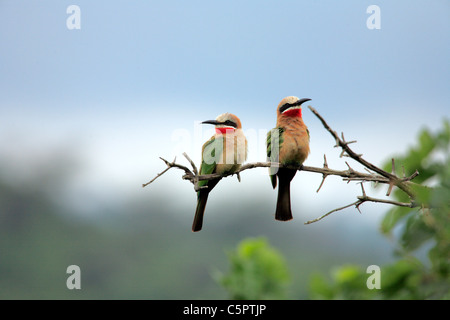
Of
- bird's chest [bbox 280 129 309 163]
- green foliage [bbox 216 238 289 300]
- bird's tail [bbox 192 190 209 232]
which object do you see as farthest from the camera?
green foliage [bbox 216 238 289 300]

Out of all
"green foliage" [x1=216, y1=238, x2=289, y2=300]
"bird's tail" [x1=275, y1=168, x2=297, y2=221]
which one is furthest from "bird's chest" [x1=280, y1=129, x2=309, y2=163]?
"green foliage" [x1=216, y1=238, x2=289, y2=300]

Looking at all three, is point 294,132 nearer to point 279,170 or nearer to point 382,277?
point 279,170

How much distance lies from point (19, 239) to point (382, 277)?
53464mm

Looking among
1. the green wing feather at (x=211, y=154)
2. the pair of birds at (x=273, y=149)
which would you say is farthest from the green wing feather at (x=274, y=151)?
the green wing feather at (x=211, y=154)

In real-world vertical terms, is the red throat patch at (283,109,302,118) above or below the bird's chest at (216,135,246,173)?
above

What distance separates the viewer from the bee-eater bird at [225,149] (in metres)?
2.18

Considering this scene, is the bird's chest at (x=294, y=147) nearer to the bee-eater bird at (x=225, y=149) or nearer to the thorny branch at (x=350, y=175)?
the bee-eater bird at (x=225, y=149)

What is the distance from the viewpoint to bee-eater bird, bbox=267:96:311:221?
2.29m

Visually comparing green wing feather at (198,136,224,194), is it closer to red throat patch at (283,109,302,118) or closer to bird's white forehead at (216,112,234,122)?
bird's white forehead at (216,112,234,122)

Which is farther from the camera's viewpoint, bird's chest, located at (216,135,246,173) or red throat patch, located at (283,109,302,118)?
red throat patch, located at (283,109,302,118)

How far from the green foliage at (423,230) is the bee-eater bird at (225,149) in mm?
586

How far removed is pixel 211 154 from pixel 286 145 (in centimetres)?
33

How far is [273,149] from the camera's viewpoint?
2291 mm
